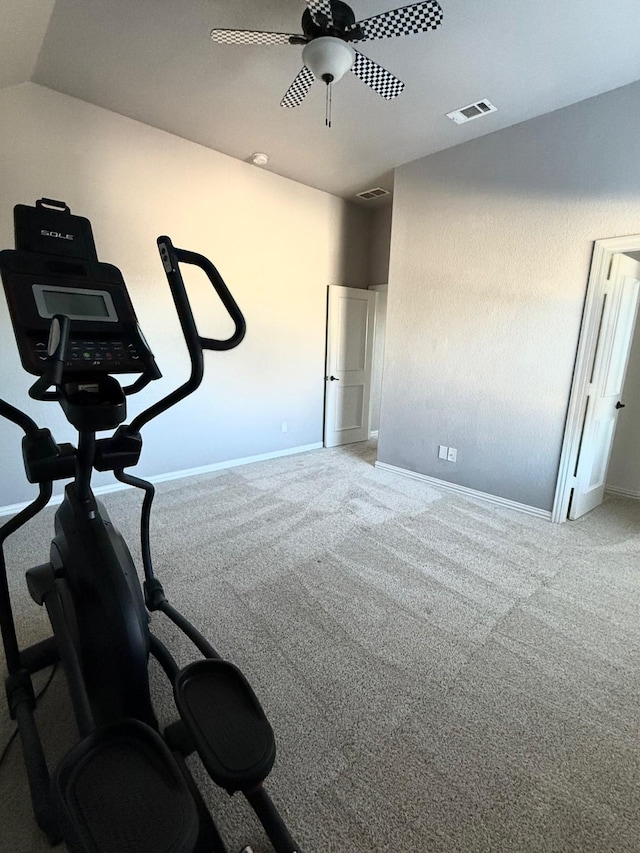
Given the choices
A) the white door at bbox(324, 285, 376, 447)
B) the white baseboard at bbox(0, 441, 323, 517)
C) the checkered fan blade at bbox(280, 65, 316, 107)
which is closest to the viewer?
the checkered fan blade at bbox(280, 65, 316, 107)

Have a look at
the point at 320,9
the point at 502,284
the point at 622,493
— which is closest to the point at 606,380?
the point at 502,284

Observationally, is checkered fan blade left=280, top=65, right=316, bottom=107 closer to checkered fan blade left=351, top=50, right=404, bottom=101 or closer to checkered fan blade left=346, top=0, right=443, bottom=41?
checkered fan blade left=351, top=50, right=404, bottom=101

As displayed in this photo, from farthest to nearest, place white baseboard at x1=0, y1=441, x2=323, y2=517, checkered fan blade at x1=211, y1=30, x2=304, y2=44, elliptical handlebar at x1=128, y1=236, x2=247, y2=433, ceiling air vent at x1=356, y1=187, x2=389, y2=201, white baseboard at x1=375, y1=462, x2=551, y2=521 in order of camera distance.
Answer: ceiling air vent at x1=356, y1=187, x2=389, y2=201 < white baseboard at x1=375, y1=462, x2=551, y2=521 < white baseboard at x1=0, y1=441, x2=323, y2=517 < checkered fan blade at x1=211, y1=30, x2=304, y2=44 < elliptical handlebar at x1=128, y1=236, x2=247, y2=433

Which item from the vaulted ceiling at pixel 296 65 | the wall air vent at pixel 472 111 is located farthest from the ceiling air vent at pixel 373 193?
the wall air vent at pixel 472 111

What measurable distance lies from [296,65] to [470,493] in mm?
3376

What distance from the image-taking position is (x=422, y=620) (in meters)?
2.00

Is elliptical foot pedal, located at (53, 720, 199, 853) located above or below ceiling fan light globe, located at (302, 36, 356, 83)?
below

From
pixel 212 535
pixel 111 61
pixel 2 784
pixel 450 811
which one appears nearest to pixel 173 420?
pixel 212 535

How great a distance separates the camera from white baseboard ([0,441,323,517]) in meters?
3.06

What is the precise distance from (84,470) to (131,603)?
435mm

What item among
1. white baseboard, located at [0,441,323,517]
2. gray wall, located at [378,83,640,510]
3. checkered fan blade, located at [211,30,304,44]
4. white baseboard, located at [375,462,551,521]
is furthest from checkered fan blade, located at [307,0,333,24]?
white baseboard, located at [375,462,551,521]

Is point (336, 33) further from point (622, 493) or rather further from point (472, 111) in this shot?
point (622, 493)

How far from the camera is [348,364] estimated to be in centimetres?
510

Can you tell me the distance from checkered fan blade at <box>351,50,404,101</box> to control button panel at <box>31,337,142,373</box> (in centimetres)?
191
